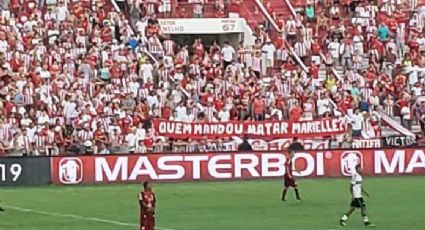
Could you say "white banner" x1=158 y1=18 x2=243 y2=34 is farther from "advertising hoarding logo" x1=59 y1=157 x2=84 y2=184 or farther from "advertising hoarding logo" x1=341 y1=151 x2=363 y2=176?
"advertising hoarding logo" x1=59 y1=157 x2=84 y2=184

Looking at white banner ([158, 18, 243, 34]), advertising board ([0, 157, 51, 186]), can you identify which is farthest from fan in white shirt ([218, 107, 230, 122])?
advertising board ([0, 157, 51, 186])

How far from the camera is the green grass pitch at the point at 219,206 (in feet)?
92.8

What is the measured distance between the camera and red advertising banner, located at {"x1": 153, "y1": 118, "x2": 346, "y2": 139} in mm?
42000

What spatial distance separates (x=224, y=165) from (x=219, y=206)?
24.5 ft

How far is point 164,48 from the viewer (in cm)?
4566

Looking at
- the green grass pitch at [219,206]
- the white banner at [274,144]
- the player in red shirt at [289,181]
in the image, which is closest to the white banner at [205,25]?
the white banner at [274,144]

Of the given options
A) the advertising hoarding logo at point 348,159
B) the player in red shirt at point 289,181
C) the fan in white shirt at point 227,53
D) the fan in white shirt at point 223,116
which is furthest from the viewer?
the fan in white shirt at point 227,53

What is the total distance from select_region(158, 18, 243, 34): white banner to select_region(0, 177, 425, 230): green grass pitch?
9845mm

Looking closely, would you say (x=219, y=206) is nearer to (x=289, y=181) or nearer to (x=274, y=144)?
(x=289, y=181)

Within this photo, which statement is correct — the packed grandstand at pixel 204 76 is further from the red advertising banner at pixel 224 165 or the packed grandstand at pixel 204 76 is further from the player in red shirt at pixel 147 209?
the player in red shirt at pixel 147 209

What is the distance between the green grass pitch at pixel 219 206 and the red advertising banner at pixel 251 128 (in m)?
3.49

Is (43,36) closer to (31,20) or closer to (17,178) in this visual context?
(31,20)

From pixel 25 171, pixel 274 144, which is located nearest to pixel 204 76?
pixel 274 144

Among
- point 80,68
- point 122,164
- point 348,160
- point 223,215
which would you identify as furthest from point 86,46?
point 223,215
